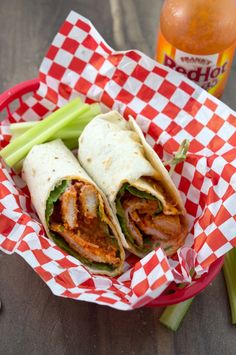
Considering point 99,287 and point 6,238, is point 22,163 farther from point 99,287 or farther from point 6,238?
point 99,287

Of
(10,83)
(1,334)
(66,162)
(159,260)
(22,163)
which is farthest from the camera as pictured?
(10,83)

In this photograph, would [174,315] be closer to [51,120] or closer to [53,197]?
[53,197]

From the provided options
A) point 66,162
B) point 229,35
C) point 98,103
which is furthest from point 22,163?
point 229,35

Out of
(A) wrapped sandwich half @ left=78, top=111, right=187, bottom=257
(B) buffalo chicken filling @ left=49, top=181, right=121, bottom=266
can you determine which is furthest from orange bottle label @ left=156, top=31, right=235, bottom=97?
(B) buffalo chicken filling @ left=49, top=181, right=121, bottom=266

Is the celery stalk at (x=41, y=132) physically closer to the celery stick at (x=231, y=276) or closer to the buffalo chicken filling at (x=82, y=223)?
the buffalo chicken filling at (x=82, y=223)

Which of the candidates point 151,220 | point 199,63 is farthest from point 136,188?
point 199,63

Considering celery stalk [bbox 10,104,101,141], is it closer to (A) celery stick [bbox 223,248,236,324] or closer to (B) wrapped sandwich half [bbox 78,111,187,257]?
(B) wrapped sandwich half [bbox 78,111,187,257]
